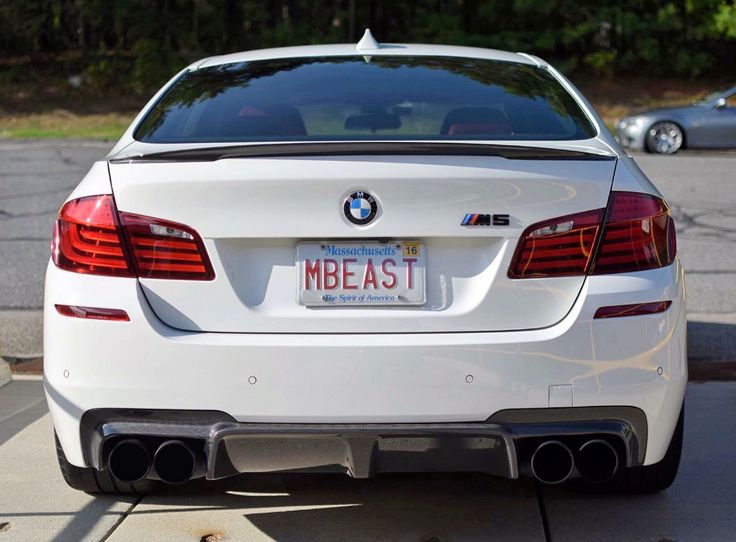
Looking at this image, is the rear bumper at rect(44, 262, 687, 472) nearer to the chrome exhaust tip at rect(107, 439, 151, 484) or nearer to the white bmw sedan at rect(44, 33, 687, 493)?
the white bmw sedan at rect(44, 33, 687, 493)

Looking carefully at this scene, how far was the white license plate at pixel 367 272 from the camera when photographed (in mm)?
3314

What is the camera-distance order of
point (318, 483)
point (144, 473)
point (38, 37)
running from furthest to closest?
1. point (38, 37)
2. point (318, 483)
3. point (144, 473)

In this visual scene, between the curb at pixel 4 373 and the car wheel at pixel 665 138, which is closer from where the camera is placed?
the curb at pixel 4 373

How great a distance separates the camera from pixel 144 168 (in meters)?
3.41

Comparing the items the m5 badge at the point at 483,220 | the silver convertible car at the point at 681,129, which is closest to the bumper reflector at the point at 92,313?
the m5 badge at the point at 483,220

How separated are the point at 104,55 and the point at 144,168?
26219mm

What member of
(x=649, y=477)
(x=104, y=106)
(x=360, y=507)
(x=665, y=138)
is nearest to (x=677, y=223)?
(x=649, y=477)

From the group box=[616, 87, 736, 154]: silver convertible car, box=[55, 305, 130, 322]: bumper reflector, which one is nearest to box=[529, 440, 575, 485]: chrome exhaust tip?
box=[55, 305, 130, 322]: bumper reflector

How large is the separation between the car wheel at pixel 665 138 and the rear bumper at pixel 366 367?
15.0 m

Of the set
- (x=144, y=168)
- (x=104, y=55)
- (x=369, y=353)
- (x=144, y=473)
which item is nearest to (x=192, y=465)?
(x=144, y=473)

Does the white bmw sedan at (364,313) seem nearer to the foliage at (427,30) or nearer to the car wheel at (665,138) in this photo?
the car wheel at (665,138)

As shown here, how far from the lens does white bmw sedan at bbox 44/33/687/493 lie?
3279mm

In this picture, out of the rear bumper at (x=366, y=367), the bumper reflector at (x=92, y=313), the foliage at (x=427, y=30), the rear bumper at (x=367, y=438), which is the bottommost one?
the foliage at (x=427, y=30)

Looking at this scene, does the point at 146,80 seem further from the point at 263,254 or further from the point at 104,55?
the point at 263,254
